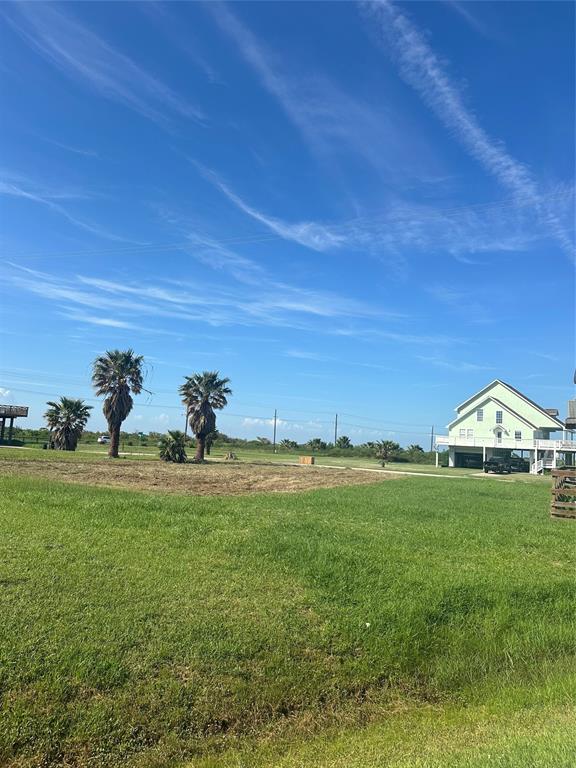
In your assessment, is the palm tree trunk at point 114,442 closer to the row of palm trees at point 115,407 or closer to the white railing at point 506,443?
the row of palm trees at point 115,407

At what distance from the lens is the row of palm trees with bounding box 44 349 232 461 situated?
145 ft

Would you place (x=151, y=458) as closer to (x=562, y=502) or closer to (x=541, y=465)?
(x=541, y=465)

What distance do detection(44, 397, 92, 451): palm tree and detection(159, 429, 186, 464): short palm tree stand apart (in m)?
10.1

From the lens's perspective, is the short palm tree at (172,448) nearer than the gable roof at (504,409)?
Yes

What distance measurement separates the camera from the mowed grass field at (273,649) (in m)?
4.54

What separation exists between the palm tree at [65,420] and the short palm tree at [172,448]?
1010 cm

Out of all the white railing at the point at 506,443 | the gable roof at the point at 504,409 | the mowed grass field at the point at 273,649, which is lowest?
the mowed grass field at the point at 273,649

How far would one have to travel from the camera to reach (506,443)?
5319 cm

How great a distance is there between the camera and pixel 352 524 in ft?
38.2

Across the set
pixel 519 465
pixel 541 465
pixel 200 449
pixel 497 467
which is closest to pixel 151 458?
pixel 200 449

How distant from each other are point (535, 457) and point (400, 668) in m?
48.2

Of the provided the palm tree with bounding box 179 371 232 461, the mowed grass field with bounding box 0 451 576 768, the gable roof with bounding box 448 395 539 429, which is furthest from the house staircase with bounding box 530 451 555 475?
the mowed grass field with bounding box 0 451 576 768

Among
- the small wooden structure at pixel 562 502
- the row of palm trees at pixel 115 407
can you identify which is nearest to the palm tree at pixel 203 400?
the row of palm trees at pixel 115 407

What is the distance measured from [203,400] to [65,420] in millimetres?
11877
